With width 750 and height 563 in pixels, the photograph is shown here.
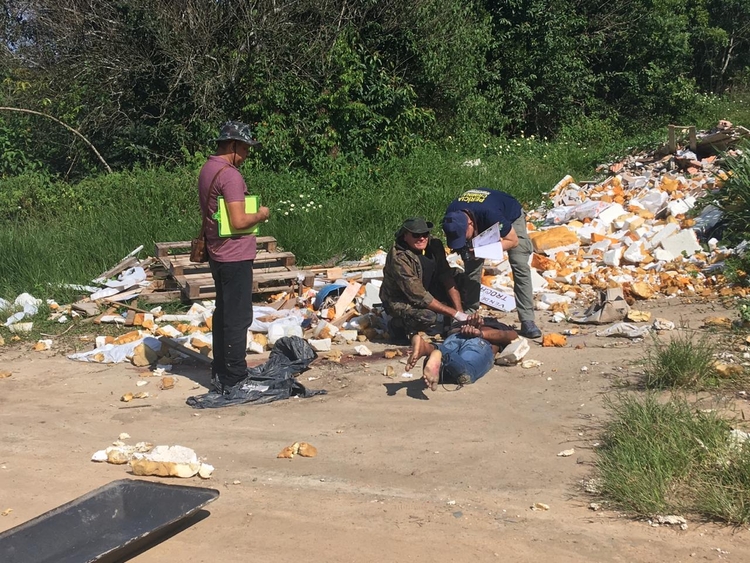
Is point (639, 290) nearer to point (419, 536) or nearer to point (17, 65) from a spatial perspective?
point (419, 536)

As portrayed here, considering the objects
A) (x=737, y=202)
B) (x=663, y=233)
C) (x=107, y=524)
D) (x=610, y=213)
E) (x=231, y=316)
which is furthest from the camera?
(x=610, y=213)

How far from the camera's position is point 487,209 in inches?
270

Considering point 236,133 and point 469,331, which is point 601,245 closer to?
point 469,331

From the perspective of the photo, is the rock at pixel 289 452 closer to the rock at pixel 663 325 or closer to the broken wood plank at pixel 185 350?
the broken wood plank at pixel 185 350

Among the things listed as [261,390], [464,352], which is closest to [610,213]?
[464,352]

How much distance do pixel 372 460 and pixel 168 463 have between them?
1178mm

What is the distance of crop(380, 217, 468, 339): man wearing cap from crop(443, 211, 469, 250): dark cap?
0.28 metres

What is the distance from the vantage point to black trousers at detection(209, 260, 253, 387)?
233 inches

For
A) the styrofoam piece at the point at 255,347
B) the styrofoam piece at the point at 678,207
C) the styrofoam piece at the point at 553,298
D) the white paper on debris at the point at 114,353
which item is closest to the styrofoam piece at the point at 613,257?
the styrofoam piece at the point at 553,298

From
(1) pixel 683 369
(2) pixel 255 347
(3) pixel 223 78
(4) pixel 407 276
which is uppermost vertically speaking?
(3) pixel 223 78

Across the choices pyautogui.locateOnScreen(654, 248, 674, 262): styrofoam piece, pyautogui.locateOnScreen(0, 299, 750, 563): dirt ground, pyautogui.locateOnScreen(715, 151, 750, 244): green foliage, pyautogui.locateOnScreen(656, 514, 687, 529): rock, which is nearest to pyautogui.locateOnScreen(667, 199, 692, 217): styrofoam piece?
pyautogui.locateOnScreen(715, 151, 750, 244): green foliage

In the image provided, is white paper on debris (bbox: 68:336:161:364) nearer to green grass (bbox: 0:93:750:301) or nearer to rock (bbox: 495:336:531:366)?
green grass (bbox: 0:93:750:301)

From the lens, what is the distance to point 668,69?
2167 centimetres

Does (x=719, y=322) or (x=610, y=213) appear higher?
(x=610, y=213)
